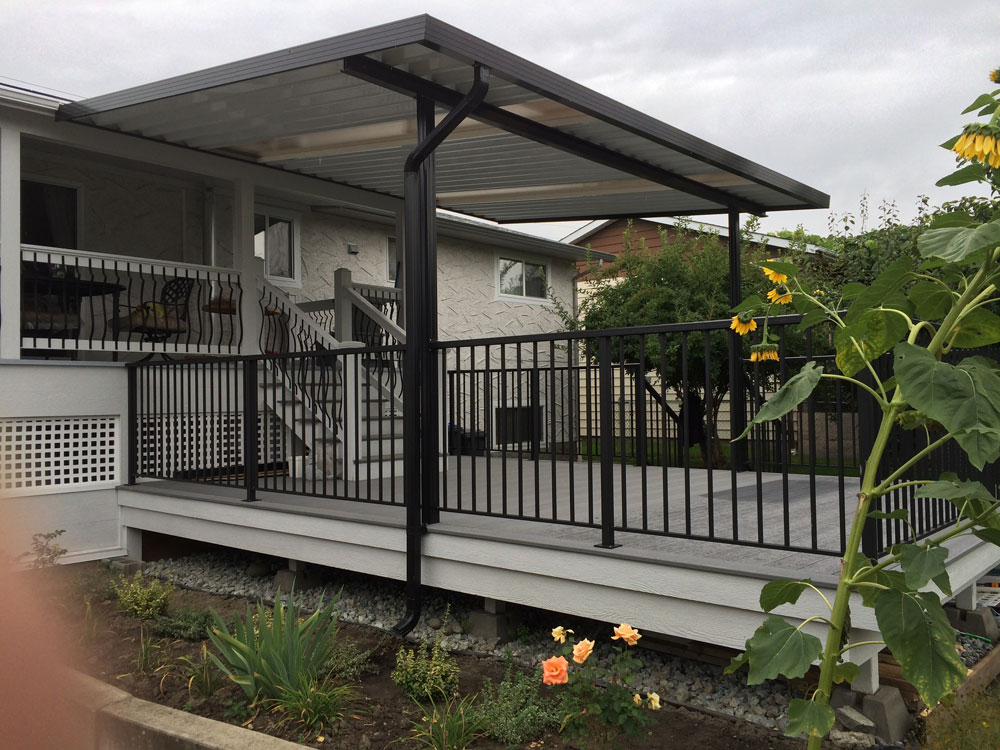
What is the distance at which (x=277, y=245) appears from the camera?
420 inches

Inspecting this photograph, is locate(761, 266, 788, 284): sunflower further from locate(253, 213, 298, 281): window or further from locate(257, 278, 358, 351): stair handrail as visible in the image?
locate(253, 213, 298, 281): window

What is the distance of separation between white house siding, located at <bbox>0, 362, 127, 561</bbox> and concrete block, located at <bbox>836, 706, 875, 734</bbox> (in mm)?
5493

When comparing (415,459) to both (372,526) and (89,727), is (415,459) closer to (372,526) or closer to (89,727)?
(372,526)

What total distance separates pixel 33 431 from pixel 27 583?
6.84 m

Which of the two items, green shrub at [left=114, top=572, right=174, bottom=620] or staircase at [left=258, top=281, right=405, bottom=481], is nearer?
green shrub at [left=114, top=572, right=174, bottom=620]

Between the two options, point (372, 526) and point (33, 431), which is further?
point (33, 431)

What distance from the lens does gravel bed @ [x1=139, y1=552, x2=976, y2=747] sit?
3709mm

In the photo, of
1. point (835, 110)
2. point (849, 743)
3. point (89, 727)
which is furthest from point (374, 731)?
point (835, 110)

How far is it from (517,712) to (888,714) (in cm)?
150

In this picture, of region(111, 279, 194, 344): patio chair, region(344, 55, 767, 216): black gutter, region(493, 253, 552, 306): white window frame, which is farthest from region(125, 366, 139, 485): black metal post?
region(493, 253, 552, 306): white window frame

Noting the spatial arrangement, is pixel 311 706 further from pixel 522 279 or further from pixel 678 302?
pixel 522 279

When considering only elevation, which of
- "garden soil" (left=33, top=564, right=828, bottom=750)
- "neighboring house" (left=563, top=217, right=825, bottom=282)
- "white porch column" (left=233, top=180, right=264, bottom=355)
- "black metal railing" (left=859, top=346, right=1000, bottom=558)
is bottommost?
"garden soil" (left=33, top=564, right=828, bottom=750)

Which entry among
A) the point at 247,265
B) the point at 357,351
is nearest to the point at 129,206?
the point at 247,265

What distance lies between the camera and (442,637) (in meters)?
4.66
